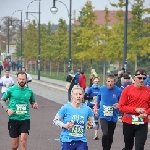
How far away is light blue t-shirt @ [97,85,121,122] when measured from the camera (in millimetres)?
12438

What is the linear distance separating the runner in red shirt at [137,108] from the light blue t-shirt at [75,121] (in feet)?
4.68

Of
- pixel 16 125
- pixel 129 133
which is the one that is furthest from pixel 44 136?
pixel 129 133

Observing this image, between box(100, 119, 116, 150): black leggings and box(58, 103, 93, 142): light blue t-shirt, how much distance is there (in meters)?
3.28

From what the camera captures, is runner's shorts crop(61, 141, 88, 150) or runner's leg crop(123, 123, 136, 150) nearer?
runner's shorts crop(61, 141, 88, 150)

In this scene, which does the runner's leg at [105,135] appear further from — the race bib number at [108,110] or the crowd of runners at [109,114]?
the race bib number at [108,110]

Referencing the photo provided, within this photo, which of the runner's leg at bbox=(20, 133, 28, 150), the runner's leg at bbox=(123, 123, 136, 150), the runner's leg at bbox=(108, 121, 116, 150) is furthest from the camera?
the runner's leg at bbox=(108, 121, 116, 150)

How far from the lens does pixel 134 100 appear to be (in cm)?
1014

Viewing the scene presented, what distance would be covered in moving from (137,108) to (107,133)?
225 centimetres

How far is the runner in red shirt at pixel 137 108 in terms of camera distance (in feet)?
33.0

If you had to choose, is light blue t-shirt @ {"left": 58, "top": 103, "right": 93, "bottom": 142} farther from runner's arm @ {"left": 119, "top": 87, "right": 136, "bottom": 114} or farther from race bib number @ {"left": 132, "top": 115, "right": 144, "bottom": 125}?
race bib number @ {"left": 132, "top": 115, "right": 144, "bottom": 125}

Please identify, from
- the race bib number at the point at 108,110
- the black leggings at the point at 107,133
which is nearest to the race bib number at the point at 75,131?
the black leggings at the point at 107,133

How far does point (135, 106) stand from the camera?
10.2m

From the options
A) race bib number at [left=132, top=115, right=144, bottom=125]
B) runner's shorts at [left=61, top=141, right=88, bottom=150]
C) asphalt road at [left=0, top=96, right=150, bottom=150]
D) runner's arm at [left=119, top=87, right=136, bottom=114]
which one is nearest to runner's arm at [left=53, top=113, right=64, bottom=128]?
runner's shorts at [left=61, top=141, right=88, bottom=150]

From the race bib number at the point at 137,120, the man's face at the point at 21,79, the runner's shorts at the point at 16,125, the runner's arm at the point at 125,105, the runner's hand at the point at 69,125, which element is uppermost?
the man's face at the point at 21,79
